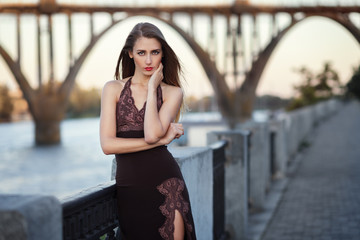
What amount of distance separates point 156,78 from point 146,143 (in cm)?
32

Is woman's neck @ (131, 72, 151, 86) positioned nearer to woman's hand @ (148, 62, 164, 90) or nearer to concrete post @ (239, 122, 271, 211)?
woman's hand @ (148, 62, 164, 90)

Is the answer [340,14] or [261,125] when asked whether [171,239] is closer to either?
[261,125]

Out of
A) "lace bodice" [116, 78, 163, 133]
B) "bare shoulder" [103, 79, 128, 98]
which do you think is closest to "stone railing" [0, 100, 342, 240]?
"lace bodice" [116, 78, 163, 133]

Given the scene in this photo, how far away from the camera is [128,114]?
247cm

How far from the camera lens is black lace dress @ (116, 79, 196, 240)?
7.88 ft

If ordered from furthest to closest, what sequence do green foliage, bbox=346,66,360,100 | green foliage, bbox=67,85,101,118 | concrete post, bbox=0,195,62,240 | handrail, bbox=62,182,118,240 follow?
green foliage, bbox=67,85,101,118 < green foliage, bbox=346,66,360,100 < handrail, bbox=62,182,118,240 < concrete post, bbox=0,195,62,240

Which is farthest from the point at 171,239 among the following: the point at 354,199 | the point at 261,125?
the point at 354,199

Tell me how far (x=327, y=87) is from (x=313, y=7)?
2875 centimetres

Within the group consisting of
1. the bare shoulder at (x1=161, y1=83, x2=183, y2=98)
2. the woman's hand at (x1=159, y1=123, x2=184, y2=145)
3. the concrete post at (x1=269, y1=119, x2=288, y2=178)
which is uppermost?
the bare shoulder at (x1=161, y1=83, x2=183, y2=98)

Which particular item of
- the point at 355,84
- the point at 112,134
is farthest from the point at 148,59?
the point at 355,84

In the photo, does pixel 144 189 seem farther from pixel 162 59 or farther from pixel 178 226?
pixel 162 59

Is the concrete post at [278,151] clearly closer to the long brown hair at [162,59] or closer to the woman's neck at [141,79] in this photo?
the long brown hair at [162,59]

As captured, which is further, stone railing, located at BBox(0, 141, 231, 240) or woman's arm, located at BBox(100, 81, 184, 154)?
woman's arm, located at BBox(100, 81, 184, 154)

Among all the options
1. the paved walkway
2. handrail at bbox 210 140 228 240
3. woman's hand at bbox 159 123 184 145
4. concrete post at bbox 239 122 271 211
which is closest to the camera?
woman's hand at bbox 159 123 184 145
